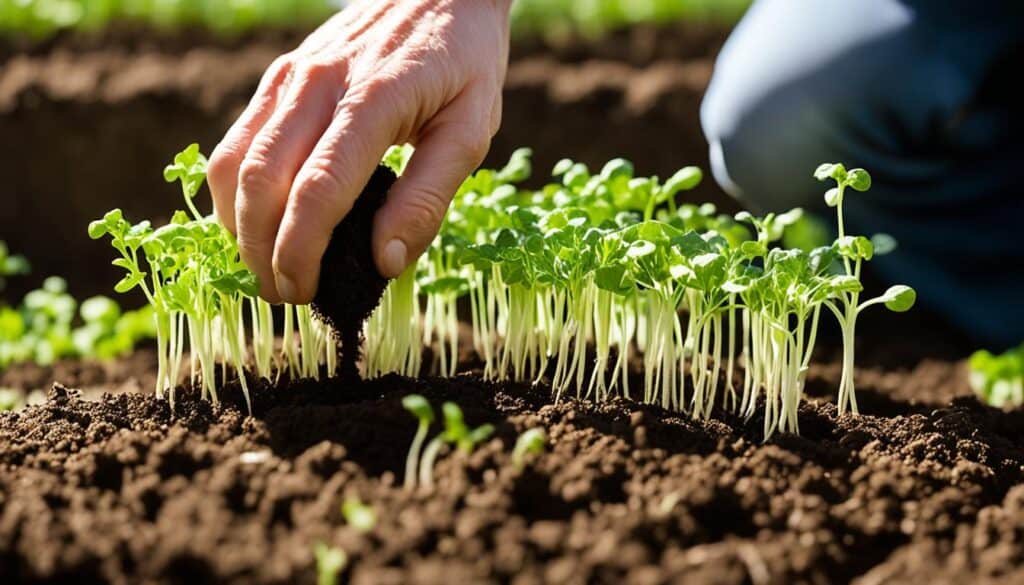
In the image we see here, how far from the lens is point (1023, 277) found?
3.46 metres

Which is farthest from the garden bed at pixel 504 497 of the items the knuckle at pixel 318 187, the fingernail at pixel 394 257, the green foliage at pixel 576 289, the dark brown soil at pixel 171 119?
the dark brown soil at pixel 171 119

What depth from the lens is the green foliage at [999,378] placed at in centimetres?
280

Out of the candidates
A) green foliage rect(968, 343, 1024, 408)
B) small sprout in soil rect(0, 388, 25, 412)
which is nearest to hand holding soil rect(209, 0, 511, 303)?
small sprout in soil rect(0, 388, 25, 412)

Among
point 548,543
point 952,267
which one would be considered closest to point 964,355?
point 952,267

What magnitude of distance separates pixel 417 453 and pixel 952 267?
244 centimetres

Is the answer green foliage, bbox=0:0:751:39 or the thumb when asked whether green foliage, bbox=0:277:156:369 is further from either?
green foliage, bbox=0:0:751:39

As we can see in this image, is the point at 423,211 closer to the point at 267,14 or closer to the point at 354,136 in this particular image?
the point at 354,136

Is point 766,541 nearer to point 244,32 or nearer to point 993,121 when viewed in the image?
point 993,121

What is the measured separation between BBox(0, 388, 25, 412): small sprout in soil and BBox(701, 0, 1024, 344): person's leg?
2.10m

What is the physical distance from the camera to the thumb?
1947mm

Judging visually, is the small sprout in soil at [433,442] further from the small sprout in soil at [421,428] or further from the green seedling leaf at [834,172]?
the green seedling leaf at [834,172]

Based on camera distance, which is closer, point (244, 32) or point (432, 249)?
point (432, 249)

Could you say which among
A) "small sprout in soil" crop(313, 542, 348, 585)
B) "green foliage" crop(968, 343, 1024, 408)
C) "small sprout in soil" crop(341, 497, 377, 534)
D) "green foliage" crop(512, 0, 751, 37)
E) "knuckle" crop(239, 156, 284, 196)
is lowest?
"small sprout in soil" crop(313, 542, 348, 585)

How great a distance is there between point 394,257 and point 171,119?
3.55 m
